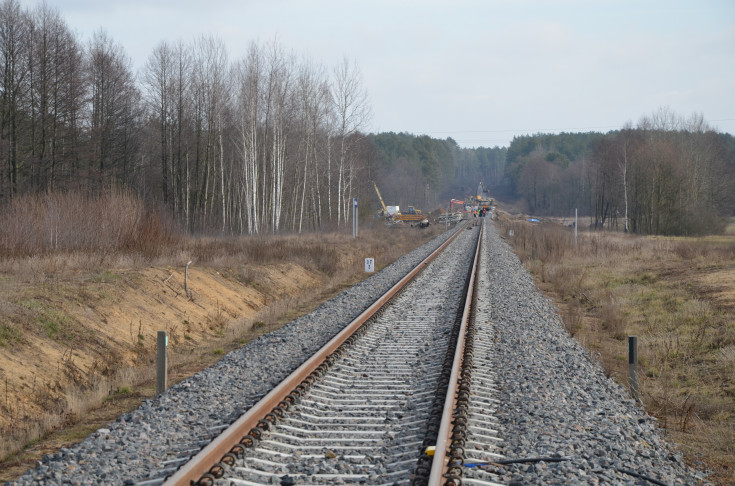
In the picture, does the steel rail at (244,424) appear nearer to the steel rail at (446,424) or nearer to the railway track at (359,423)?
the railway track at (359,423)

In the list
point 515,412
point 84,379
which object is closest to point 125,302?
point 84,379

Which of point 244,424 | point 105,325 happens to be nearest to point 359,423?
point 244,424

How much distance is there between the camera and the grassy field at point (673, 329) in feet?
23.1

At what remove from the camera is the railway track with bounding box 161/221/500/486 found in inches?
191

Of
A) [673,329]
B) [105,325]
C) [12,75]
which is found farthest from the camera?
[12,75]

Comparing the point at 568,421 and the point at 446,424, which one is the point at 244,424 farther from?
the point at 568,421

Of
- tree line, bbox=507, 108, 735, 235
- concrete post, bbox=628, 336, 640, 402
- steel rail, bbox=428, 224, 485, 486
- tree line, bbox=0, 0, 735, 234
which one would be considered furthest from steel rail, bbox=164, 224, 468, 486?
tree line, bbox=507, 108, 735, 235

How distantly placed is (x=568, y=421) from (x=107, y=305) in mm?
8933

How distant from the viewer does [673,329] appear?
12953 millimetres

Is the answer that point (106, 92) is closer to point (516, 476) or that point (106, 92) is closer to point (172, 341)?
point (172, 341)

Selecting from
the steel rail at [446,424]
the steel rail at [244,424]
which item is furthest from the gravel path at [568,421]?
the steel rail at [244,424]

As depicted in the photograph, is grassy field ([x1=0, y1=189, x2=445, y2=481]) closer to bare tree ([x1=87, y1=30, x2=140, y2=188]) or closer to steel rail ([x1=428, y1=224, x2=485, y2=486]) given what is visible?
steel rail ([x1=428, y1=224, x2=485, y2=486])

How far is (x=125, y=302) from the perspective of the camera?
1249 cm

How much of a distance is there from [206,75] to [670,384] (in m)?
38.4
